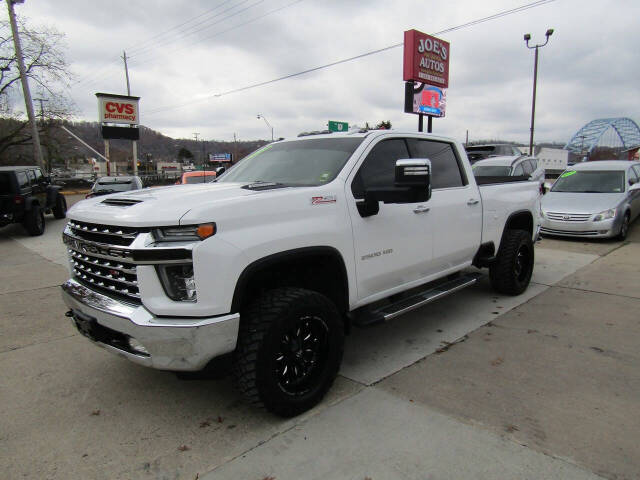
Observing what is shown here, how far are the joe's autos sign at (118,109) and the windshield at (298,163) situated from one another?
90.6 feet

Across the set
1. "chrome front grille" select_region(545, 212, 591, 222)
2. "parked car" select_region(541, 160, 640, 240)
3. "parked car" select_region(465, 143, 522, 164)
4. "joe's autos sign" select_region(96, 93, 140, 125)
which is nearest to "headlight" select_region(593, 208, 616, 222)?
"parked car" select_region(541, 160, 640, 240)

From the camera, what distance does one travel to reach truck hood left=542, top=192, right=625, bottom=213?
904 centimetres

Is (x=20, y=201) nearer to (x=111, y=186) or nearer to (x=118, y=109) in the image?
(x=111, y=186)

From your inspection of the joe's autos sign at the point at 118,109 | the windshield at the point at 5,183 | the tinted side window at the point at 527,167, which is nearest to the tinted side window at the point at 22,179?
the windshield at the point at 5,183

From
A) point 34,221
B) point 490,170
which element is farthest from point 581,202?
point 34,221

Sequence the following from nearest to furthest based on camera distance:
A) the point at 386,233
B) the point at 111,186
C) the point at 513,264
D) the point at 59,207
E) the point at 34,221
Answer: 1. the point at 386,233
2. the point at 513,264
3. the point at 34,221
4. the point at 111,186
5. the point at 59,207

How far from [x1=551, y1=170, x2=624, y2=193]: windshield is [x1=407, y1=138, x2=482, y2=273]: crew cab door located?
7.24 meters

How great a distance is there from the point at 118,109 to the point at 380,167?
2922 centimetres

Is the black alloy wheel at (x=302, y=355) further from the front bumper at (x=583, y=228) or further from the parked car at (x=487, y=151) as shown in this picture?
the parked car at (x=487, y=151)

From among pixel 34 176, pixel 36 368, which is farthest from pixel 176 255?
pixel 34 176

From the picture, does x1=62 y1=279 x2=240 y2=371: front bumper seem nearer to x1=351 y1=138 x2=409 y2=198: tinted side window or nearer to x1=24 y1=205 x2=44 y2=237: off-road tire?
x1=351 y1=138 x2=409 y2=198: tinted side window

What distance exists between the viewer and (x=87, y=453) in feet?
8.29

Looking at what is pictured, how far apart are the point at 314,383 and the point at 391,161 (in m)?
1.97

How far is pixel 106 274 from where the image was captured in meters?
2.75
